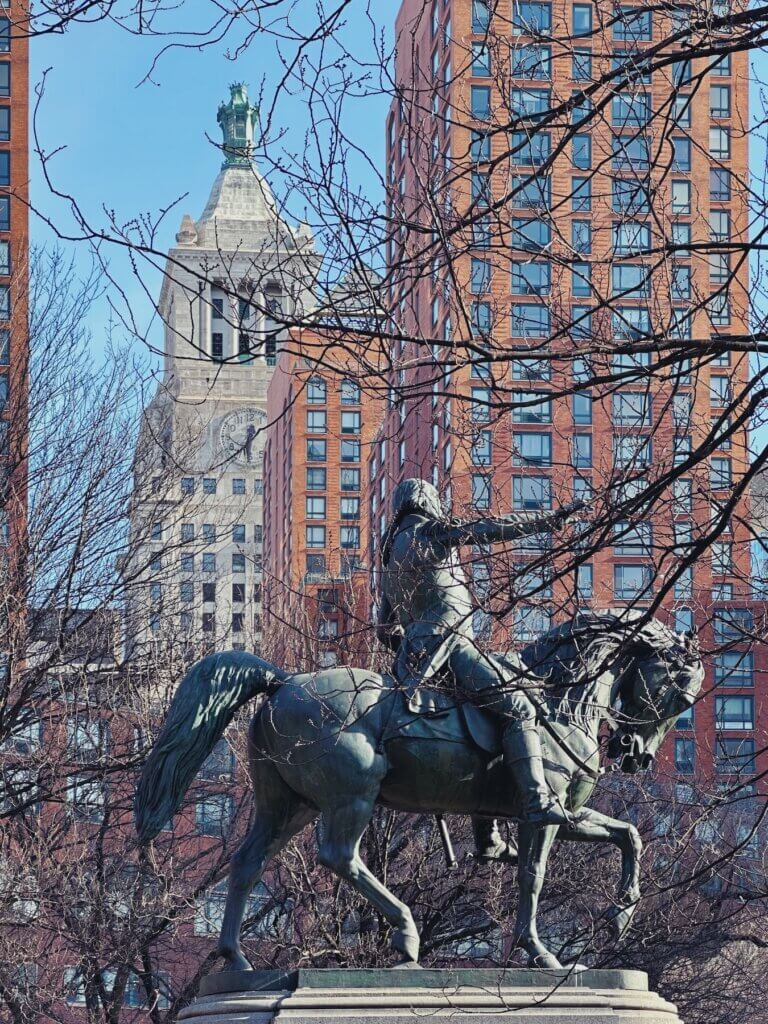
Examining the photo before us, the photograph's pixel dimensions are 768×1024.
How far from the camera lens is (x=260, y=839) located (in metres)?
14.1

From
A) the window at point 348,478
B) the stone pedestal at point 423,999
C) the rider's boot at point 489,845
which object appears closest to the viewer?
the stone pedestal at point 423,999

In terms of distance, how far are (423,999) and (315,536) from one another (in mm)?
96511

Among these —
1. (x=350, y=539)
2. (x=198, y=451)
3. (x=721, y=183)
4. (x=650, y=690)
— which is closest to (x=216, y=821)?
(x=350, y=539)

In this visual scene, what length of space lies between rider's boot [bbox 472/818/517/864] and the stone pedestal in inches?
68.7

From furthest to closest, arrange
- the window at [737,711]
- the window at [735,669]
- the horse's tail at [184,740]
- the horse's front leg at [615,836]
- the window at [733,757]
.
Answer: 1. the window at [737,711]
2. the horse's front leg at [615,836]
3. the horse's tail at [184,740]
4. the window at [733,757]
5. the window at [735,669]

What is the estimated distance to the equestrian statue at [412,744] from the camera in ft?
44.5

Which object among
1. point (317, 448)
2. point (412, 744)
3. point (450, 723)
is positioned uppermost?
point (317, 448)

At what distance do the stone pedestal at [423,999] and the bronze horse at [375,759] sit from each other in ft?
1.94

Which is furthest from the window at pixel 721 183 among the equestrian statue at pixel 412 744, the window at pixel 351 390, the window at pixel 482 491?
the equestrian statue at pixel 412 744

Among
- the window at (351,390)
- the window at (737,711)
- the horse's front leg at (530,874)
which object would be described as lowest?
the window at (737,711)

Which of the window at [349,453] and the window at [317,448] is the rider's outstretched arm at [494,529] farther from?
the window at [349,453]

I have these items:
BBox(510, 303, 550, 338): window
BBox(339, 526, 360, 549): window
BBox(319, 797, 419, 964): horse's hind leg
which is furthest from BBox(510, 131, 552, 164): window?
BBox(339, 526, 360, 549): window

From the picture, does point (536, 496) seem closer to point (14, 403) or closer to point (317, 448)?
point (14, 403)

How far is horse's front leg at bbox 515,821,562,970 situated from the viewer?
45.2 feet
